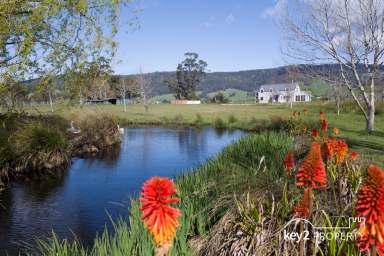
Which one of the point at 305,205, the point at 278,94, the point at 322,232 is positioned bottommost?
the point at 278,94

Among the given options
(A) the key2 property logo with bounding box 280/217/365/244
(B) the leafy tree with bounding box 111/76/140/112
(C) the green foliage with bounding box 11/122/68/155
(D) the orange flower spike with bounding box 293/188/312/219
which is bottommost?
(C) the green foliage with bounding box 11/122/68/155

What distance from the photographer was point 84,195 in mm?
11695

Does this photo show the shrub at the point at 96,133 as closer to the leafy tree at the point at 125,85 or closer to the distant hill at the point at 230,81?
the leafy tree at the point at 125,85

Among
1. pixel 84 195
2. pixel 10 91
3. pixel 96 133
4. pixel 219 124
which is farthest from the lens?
pixel 219 124

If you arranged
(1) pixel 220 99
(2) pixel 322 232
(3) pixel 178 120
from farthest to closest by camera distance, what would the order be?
(1) pixel 220 99 → (3) pixel 178 120 → (2) pixel 322 232

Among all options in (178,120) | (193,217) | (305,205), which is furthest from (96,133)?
(305,205)

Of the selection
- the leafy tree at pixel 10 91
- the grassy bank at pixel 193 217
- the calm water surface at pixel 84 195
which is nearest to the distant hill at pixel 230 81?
the calm water surface at pixel 84 195

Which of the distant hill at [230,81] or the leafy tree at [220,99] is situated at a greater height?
the distant hill at [230,81]

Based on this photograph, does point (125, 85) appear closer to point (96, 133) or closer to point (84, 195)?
point (96, 133)

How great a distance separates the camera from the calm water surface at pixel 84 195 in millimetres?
8570

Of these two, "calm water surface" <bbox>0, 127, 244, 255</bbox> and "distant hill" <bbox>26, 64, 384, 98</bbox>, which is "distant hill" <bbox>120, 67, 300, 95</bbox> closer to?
"distant hill" <bbox>26, 64, 384, 98</bbox>

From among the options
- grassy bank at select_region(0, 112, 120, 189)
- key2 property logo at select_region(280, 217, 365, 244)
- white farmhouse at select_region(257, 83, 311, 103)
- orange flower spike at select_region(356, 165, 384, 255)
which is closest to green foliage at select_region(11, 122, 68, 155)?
grassy bank at select_region(0, 112, 120, 189)

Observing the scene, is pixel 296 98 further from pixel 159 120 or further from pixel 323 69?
pixel 323 69

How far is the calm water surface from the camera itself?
8.57 meters
